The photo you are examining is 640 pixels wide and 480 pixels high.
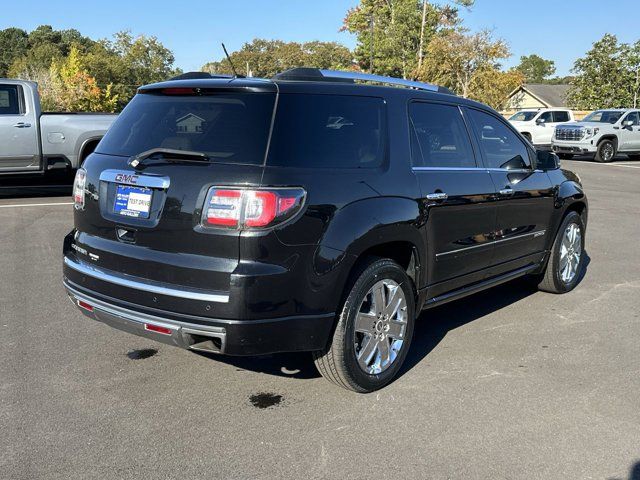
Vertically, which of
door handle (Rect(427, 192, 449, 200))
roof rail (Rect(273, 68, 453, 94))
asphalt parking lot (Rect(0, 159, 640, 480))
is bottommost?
asphalt parking lot (Rect(0, 159, 640, 480))

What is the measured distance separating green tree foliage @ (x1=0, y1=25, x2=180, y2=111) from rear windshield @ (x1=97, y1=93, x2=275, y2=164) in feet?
78.6

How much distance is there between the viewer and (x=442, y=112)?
4449 millimetres

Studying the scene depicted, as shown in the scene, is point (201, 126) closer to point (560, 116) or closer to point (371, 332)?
point (371, 332)

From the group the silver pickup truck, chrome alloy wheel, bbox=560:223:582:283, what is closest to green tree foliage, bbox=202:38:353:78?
the silver pickup truck

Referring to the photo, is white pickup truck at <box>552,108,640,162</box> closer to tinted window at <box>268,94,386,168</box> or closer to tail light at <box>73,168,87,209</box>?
tinted window at <box>268,94,386,168</box>

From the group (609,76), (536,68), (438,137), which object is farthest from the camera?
(536,68)

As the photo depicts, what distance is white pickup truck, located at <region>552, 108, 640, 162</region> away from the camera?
22.4m

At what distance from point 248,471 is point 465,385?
1.61 meters

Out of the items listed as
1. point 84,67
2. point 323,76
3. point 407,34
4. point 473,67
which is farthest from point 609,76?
point 323,76

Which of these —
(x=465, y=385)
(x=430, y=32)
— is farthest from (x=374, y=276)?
(x=430, y=32)

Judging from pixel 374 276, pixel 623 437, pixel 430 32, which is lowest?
pixel 623 437

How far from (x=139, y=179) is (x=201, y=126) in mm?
452

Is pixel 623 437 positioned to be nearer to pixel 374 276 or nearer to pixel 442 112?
pixel 374 276

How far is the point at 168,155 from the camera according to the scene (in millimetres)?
3316
